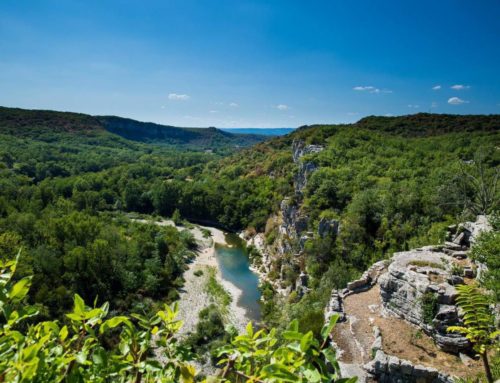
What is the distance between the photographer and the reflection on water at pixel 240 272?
98.9 ft

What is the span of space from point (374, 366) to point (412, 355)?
142 cm

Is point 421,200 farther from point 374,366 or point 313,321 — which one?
point 374,366

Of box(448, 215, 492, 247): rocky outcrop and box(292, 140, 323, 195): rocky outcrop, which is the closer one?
box(448, 215, 492, 247): rocky outcrop

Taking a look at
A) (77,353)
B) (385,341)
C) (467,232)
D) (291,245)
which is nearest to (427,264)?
(467,232)

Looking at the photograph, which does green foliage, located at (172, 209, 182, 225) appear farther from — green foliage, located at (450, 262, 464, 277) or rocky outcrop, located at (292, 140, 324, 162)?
green foliage, located at (450, 262, 464, 277)

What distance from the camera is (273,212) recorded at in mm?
47656

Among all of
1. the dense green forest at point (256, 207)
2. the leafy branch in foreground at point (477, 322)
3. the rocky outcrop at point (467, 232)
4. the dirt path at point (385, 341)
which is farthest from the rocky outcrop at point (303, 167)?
the leafy branch in foreground at point (477, 322)

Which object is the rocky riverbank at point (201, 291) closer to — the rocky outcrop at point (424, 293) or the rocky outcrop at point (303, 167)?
the rocky outcrop at point (424, 293)

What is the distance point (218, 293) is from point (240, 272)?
607 centimetres

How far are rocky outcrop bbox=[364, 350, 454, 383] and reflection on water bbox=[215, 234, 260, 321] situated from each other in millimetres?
19089

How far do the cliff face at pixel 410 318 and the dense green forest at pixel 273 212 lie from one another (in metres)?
2.65

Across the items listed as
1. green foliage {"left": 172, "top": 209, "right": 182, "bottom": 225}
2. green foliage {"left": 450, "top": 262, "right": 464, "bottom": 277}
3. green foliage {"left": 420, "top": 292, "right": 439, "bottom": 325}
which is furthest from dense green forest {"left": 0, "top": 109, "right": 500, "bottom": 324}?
→ green foliage {"left": 420, "top": 292, "right": 439, "bottom": 325}

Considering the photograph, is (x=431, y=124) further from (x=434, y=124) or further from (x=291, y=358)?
(x=291, y=358)

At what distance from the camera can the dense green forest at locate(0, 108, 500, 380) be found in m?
21.4
